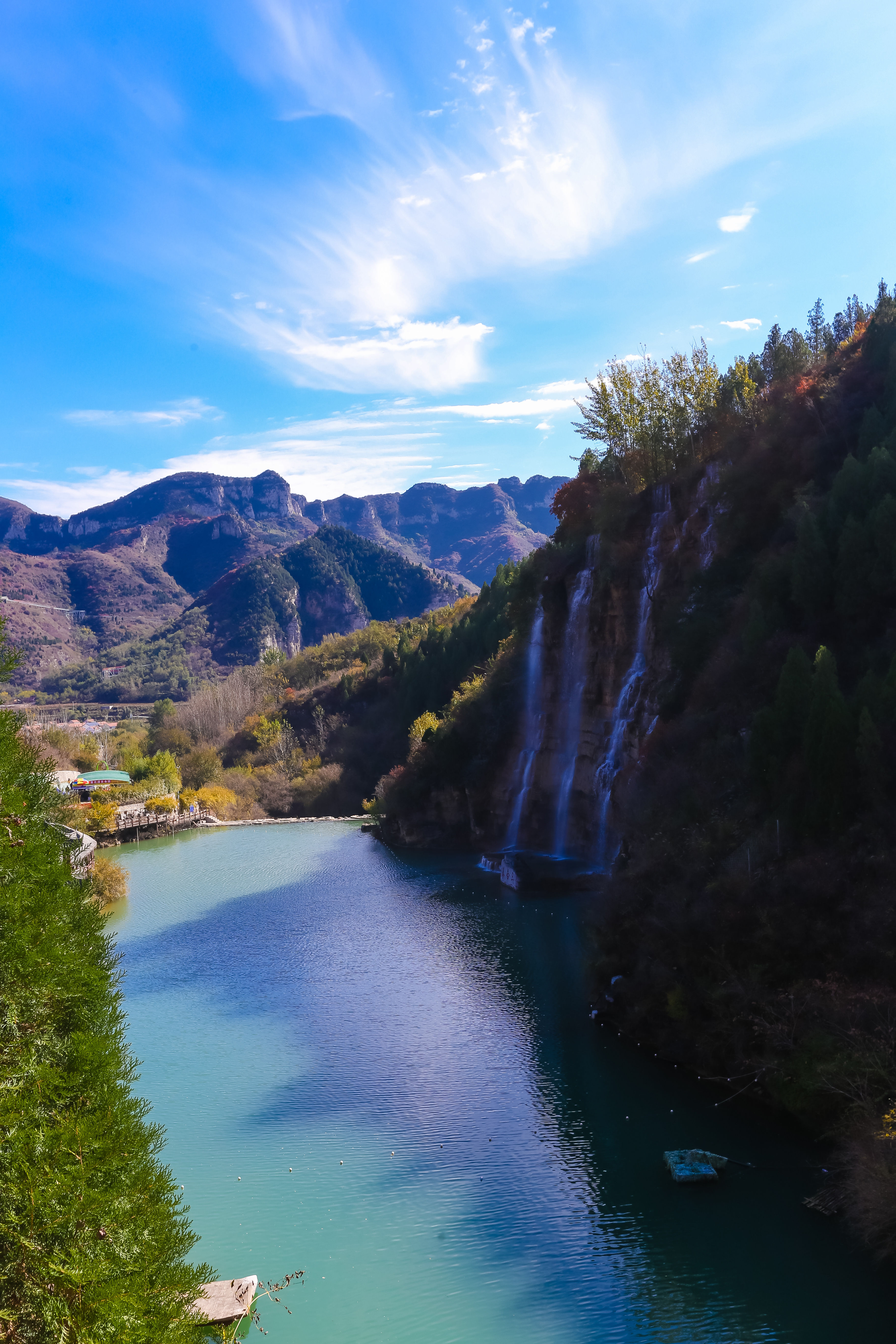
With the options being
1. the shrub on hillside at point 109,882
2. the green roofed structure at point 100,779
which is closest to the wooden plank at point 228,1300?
the shrub on hillside at point 109,882

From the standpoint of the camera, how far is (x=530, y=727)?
47.9 m

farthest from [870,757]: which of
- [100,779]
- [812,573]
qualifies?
[100,779]

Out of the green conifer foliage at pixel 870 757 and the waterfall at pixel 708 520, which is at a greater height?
the waterfall at pixel 708 520

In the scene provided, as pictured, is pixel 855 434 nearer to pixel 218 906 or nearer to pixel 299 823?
pixel 218 906

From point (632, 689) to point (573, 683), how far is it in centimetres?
733

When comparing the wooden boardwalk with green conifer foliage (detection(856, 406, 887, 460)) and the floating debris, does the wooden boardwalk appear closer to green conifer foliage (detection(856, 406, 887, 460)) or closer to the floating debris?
green conifer foliage (detection(856, 406, 887, 460))

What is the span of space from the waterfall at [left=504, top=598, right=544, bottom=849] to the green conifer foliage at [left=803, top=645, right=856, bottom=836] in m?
26.2

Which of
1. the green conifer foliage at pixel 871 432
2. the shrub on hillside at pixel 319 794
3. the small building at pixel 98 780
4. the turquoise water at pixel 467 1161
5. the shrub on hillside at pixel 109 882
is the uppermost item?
the green conifer foliage at pixel 871 432

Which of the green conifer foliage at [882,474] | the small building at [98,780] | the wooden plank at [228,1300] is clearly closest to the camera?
the wooden plank at [228,1300]

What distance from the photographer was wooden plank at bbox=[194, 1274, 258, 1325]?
460 inches

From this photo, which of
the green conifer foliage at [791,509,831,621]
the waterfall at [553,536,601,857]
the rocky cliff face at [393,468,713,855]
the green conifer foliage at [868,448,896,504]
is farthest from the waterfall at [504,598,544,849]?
the green conifer foliage at [868,448,896,504]

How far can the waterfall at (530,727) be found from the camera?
46.3 m

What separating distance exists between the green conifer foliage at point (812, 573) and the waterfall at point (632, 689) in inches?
434

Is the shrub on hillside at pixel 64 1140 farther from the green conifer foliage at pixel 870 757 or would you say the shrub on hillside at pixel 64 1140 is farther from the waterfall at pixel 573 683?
the waterfall at pixel 573 683
